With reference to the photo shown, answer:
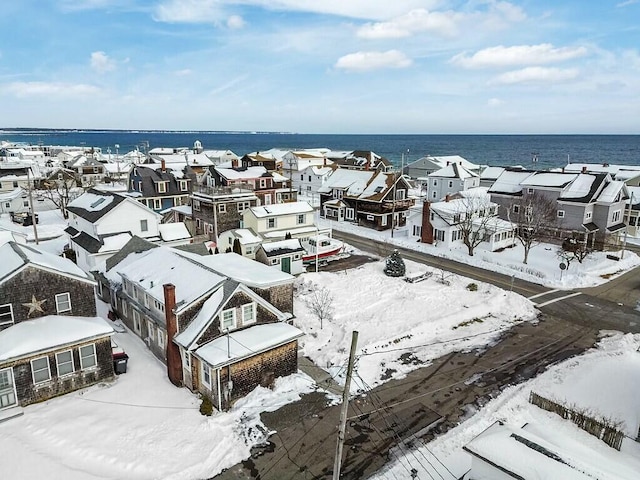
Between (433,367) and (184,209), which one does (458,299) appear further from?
(184,209)

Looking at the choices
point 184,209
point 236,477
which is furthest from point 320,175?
point 236,477

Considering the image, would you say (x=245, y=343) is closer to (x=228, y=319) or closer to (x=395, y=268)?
(x=228, y=319)

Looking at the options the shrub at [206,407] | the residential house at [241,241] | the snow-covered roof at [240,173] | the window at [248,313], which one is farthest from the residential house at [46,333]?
the snow-covered roof at [240,173]

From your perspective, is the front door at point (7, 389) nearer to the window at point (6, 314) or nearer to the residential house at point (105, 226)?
the window at point (6, 314)

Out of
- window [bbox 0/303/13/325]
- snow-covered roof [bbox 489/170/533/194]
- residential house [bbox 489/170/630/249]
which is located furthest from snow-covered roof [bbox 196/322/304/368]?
snow-covered roof [bbox 489/170/533/194]

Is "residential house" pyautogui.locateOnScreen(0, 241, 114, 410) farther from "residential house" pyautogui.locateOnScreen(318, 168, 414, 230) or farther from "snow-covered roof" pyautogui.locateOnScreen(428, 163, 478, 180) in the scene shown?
"snow-covered roof" pyautogui.locateOnScreen(428, 163, 478, 180)
